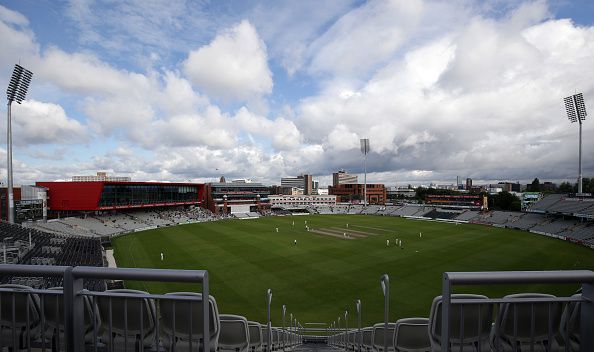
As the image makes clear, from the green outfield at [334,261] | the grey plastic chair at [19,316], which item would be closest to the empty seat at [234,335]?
the grey plastic chair at [19,316]

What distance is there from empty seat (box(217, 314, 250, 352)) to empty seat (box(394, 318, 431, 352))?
212 centimetres

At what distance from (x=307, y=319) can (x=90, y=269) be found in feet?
53.2

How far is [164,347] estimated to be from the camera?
125 inches

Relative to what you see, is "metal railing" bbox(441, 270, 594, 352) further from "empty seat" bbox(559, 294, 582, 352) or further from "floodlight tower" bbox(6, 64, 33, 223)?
"floodlight tower" bbox(6, 64, 33, 223)

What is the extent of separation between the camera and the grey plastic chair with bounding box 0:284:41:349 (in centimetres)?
304

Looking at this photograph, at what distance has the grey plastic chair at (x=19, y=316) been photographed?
304 centimetres

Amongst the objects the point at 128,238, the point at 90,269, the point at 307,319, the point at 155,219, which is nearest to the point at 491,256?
the point at 307,319

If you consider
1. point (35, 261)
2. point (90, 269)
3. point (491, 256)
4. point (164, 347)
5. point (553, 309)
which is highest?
point (90, 269)

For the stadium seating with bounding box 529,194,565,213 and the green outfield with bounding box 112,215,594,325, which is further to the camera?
the stadium seating with bounding box 529,194,565,213

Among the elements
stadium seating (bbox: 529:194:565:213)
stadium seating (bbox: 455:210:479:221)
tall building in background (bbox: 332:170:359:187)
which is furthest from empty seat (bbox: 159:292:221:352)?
tall building in background (bbox: 332:170:359:187)

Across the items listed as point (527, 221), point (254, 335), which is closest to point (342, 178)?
point (527, 221)

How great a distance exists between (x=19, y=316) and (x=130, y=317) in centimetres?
121

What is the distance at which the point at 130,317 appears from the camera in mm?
3068

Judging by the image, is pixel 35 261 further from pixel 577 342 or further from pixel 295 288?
pixel 577 342
